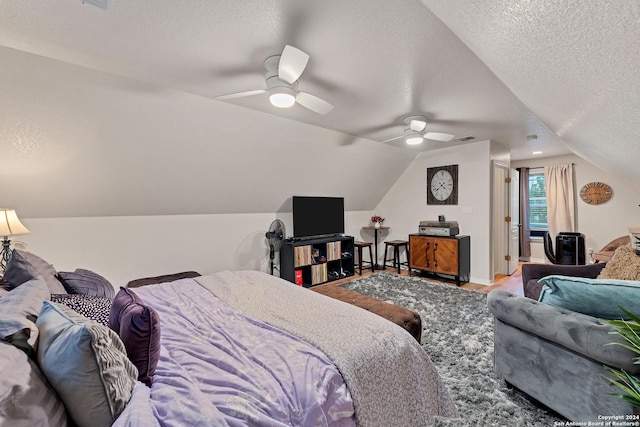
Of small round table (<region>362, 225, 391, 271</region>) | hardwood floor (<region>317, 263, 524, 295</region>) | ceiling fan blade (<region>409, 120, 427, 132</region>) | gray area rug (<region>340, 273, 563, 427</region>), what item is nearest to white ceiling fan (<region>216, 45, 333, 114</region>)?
ceiling fan blade (<region>409, 120, 427, 132</region>)

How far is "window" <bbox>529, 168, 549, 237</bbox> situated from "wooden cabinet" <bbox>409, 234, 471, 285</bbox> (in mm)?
2860

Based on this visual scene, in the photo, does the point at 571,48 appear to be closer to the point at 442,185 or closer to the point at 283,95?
the point at 283,95

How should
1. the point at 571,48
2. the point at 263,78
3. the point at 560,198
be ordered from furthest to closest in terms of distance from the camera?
the point at 560,198
the point at 263,78
the point at 571,48

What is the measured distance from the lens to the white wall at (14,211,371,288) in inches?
117

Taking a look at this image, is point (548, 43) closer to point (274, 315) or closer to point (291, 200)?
point (274, 315)

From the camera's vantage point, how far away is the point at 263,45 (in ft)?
6.19

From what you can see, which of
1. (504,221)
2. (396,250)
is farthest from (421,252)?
(504,221)

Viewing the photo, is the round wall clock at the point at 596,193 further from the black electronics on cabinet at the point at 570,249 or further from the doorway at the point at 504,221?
the doorway at the point at 504,221

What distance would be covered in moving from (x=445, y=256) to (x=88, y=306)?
4.55 metres

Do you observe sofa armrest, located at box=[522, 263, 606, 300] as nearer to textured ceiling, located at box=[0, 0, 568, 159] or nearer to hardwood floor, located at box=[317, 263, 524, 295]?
hardwood floor, located at box=[317, 263, 524, 295]

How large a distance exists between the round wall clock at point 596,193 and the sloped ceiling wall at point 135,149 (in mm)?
4482

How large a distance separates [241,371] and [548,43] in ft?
5.89

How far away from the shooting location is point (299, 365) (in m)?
1.17

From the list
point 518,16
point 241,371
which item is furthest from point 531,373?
point 518,16
